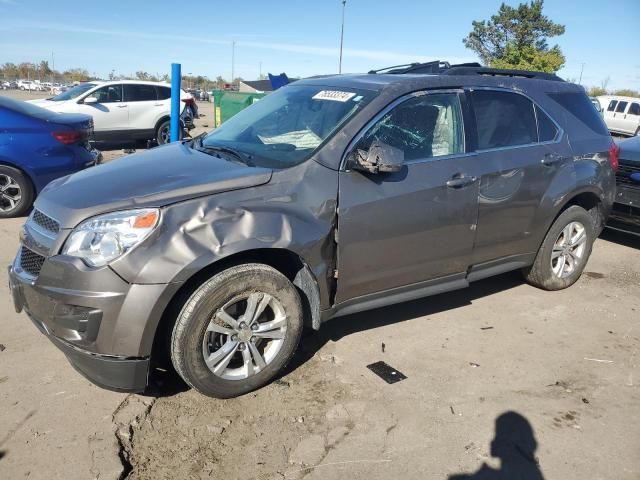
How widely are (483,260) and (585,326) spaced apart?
3.60 ft

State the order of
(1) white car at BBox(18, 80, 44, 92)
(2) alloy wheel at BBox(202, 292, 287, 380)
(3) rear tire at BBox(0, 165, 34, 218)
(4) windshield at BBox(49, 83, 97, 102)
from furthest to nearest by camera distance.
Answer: (1) white car at BBox(18, 80, 44, 92), (4) windshield at BBox(49, 83, 97, 102), (3) rear tire at BBox(0, 165, 34, 218), (2) alloy wheel at BBox(202, 292, 287, 380)

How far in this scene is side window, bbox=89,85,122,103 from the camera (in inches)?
524

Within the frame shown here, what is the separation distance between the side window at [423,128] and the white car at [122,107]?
994 cm

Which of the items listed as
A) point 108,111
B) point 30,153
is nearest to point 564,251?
point 30,153

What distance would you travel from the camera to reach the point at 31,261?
2957mm

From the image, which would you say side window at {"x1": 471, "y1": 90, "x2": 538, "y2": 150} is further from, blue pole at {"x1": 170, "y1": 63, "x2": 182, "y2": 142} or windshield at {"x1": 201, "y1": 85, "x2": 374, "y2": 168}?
blue pole at {"x1": 170, "y1": 63, "x2": 182, "y2": 142}

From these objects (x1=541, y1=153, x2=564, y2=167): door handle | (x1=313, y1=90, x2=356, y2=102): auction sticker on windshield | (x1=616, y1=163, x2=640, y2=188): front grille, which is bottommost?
(x1=616, y1=163, x2=640, y2=188): front grille

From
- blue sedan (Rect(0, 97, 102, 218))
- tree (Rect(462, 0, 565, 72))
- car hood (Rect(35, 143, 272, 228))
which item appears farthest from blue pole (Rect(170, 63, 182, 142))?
tree (Rect(462, 0, 565, 72))

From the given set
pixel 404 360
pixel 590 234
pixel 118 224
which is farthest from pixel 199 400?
pixel 590 234

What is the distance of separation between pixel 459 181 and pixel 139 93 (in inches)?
486

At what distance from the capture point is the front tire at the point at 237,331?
2.79 metres

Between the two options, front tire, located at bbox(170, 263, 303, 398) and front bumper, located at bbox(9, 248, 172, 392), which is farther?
front tire, located at bbox(170, 263, 303, 398)

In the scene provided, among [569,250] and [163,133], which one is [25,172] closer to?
[569,250]

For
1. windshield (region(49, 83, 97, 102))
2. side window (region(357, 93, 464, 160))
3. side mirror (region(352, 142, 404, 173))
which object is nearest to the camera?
side mirror (region(352, 142, 404, 173))
